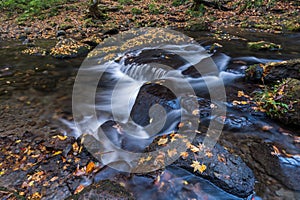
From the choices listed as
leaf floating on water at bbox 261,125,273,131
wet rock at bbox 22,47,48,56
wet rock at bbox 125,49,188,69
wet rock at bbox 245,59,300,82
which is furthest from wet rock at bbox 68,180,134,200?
wet rock at bbox 22,47,48,56

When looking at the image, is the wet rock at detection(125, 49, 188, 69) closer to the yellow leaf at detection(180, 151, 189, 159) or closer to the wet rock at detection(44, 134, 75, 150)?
the wet rock at detection(44, 134, 75, 150)

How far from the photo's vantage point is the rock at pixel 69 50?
934 cm

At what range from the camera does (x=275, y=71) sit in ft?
17.2

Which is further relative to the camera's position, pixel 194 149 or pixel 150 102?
pixel 150 102

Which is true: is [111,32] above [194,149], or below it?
below

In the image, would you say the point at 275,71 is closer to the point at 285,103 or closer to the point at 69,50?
the point at 285,103

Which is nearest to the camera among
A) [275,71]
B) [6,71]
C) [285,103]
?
[285,103]

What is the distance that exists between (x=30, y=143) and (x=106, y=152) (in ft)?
5.00

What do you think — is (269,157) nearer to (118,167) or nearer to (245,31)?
(118,167)

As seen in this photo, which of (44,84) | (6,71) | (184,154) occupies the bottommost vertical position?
(6,71)

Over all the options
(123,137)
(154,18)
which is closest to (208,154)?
(123,137)

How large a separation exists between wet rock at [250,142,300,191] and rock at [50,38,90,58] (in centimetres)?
821

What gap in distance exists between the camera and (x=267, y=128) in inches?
157

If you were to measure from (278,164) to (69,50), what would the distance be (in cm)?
896
